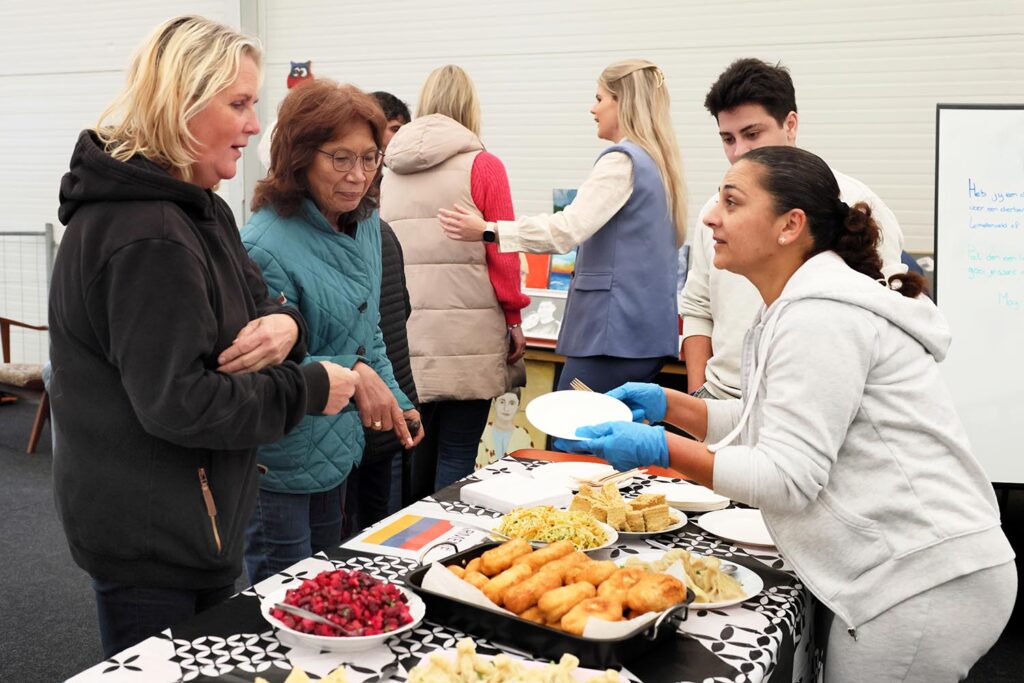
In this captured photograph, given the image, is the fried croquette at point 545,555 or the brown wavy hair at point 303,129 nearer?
the fried croquette at point 545,555

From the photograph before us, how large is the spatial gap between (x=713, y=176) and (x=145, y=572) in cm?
419

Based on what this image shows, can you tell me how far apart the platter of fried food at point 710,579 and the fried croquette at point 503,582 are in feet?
0.81

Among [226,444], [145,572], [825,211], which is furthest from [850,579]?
[145,572]

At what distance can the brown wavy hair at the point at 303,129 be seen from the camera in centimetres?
203

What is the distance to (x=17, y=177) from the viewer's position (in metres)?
7.81

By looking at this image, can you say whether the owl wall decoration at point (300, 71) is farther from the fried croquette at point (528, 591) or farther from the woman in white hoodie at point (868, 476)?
the fried croquette at point (528, 591)

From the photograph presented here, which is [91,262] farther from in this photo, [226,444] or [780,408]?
[780,408]

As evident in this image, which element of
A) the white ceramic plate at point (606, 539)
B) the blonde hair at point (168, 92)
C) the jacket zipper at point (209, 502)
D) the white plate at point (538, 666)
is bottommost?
the white ceramic plate at point (606, 539)

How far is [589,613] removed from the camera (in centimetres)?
135

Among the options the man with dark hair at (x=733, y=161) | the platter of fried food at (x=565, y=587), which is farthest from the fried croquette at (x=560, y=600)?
the man with dark hair at (x=733, y=161)

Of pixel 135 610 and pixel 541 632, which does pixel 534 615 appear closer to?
pixel 541 632

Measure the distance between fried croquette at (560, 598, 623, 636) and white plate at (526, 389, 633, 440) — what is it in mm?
436

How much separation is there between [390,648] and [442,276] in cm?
209

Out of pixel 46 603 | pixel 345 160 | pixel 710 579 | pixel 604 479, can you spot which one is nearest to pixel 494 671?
pixel 710 579
